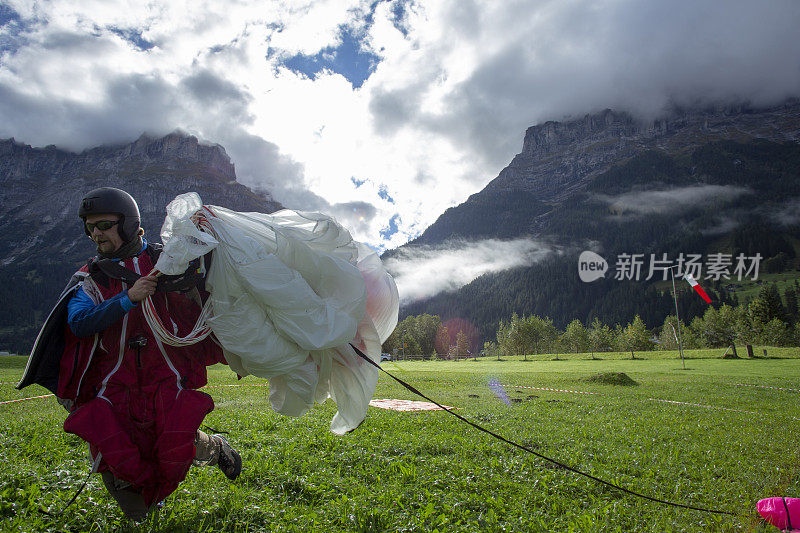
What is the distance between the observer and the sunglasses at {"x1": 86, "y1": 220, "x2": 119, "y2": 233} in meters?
3.69

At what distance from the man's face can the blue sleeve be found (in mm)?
694

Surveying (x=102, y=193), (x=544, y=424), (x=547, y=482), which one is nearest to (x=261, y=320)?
(x=102, y=193)

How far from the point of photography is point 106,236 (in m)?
3.74

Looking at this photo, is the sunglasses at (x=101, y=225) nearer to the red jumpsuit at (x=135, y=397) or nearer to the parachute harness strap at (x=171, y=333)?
the red jumpsuit at (x=135, y=397)

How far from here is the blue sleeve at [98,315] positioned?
3.19 metres

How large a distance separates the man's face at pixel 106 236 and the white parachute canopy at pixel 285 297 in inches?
15.1

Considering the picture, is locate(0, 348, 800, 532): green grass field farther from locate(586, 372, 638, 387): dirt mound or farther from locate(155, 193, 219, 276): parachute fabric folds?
locate(586, 372, 638, 387): dirt mound

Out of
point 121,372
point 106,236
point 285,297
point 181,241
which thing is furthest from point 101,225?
point 285,297

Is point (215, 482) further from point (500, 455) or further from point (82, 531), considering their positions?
point (500, 455)

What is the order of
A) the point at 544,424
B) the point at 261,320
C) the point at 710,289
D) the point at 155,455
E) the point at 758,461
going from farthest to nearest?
1. the point at 710,289
2. the point at 544,424
3. the point at 758,461
4. the point at 261,320
5. the point at 155,455

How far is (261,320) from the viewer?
11.7ft

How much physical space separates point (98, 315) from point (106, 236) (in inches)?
36.1

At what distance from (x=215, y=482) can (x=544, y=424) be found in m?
7.25

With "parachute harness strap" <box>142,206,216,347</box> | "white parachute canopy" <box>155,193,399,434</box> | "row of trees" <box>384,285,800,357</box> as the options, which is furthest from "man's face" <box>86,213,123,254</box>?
"row of trees" <box>384,285,800,357</box>
